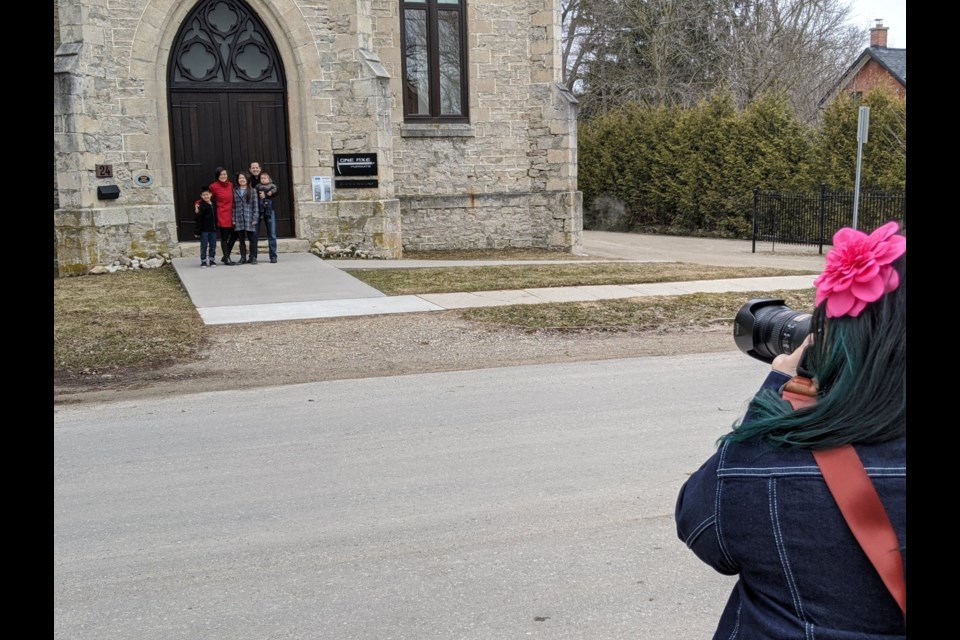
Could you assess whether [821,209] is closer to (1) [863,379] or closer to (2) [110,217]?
(2) [110,217]

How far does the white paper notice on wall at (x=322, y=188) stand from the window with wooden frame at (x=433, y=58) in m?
3.25

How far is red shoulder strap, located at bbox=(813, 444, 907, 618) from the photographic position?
55.9 inches

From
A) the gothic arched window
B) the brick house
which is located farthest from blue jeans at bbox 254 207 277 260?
the brick house

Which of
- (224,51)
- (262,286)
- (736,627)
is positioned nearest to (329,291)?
(262,286)

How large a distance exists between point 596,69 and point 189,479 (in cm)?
3372

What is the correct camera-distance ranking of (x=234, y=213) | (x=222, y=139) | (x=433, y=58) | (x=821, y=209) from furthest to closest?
(x=821, y=209) < (x=433, y=58) < (x=222, y=139) < (x=234, y=213)

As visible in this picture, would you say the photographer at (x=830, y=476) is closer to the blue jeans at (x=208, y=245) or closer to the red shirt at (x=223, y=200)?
the blue jeans at (x=208, y=245)

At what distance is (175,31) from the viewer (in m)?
16.9

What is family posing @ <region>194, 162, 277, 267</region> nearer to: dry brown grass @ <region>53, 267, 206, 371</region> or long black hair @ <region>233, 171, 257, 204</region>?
long black hair @ <region>233, 171, 257, 204</region>

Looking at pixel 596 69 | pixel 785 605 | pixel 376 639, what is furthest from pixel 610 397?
pixel 596 69

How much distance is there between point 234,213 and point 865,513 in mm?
15836

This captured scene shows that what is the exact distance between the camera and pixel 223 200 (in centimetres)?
1638

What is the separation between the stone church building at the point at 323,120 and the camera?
16328mm

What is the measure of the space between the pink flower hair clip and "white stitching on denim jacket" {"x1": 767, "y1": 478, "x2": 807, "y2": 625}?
32cm
